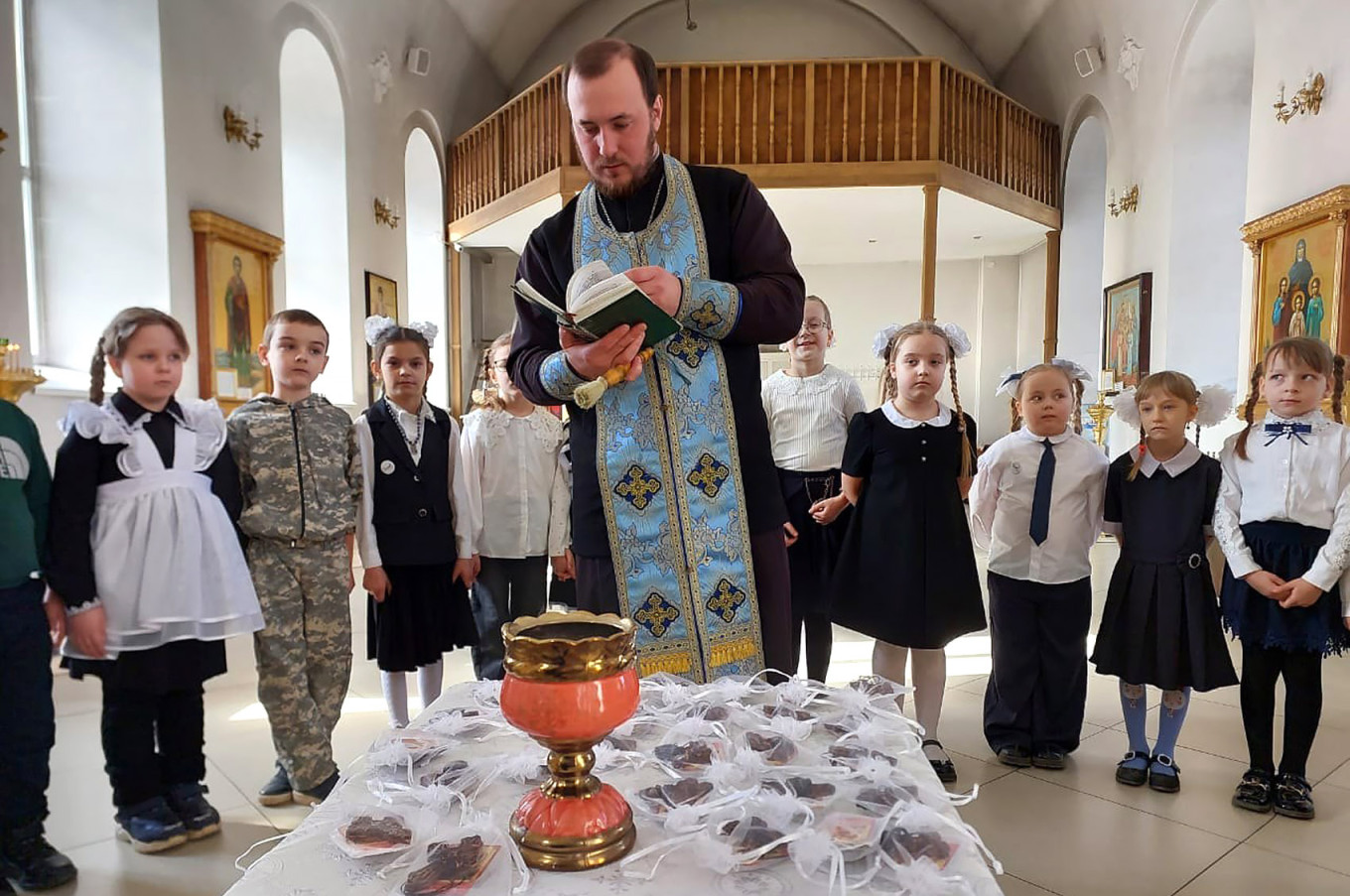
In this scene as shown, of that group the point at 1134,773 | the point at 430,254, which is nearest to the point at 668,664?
the point at 1134,773

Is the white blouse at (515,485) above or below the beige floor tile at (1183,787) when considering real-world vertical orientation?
above

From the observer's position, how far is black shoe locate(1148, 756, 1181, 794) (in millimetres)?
2779

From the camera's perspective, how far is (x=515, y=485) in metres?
3.42

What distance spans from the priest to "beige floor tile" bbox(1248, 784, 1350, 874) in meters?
1.75

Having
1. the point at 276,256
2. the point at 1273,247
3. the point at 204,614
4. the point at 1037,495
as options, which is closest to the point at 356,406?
the point at 276,256

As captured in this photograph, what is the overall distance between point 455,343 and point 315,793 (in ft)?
29.8

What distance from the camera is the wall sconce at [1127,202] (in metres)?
8.50

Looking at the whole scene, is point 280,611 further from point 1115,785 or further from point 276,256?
point 276,256

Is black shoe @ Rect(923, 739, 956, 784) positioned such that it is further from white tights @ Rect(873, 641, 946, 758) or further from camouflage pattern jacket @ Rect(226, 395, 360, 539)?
camouflage pattern jacket @ Rect(226, 395, 360, 539)

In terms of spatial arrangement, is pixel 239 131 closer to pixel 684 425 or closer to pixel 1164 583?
pixel 684 425

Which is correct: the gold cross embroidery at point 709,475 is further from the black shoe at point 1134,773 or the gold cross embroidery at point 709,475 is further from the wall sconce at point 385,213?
the wall sconce at point 385,213

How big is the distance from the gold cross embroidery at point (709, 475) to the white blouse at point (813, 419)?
5.65ft

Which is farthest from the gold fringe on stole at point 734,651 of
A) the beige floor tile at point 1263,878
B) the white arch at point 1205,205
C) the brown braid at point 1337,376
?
the white arch at point 1205,205

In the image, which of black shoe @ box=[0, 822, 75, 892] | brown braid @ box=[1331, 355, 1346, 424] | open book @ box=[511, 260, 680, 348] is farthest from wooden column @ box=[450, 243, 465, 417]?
open book @ box=[511, 260, 680, 348]
